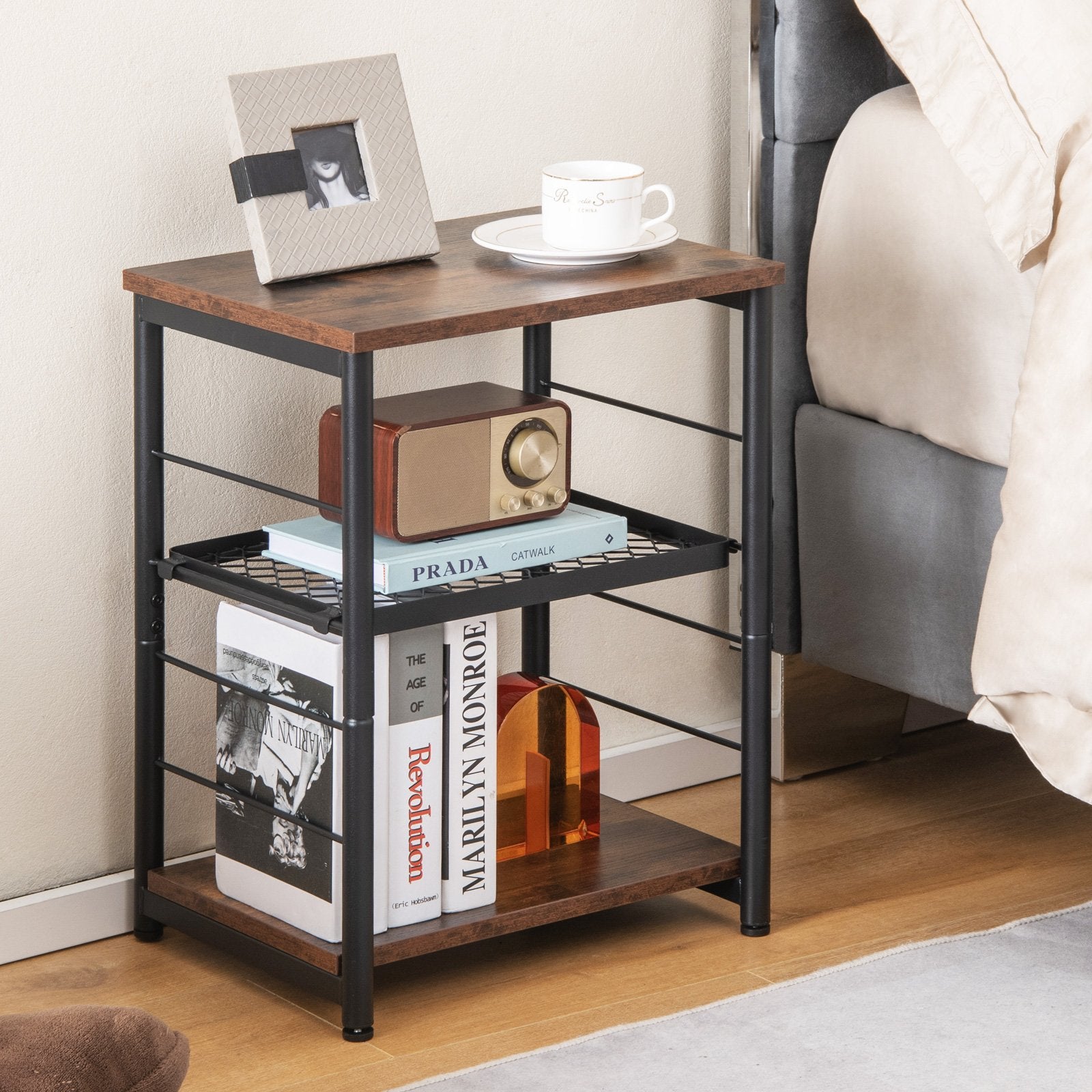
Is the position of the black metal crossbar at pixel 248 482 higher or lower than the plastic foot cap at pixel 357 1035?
higher

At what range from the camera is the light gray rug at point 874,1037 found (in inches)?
55.5

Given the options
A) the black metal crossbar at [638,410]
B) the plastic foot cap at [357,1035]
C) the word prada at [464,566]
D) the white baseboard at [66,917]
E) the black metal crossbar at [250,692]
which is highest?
the black metal crossbar at [638,410]

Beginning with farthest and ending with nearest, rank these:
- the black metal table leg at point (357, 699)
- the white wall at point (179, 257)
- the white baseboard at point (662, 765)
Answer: the white baseboard at point (662, 765) < the white wall at point (179, 257) < the black metal table leg at point (357, 699)

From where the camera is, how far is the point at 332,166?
1.51 m

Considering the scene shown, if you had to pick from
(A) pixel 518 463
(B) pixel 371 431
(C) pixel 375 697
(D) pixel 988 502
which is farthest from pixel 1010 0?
(C) pixel 375 697

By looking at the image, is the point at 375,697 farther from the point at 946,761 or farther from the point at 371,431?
the point at 946,761

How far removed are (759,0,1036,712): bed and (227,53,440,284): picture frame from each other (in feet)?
1.48

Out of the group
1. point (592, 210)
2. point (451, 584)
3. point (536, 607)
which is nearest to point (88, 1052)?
point (451, 584)

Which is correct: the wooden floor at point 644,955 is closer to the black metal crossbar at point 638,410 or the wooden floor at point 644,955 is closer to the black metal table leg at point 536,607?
the black metal table leg at point 536,607

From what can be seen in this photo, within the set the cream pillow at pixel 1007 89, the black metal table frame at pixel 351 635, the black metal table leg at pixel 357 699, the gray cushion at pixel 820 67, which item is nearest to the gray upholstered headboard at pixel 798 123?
the gray cushion at pixel 820 67

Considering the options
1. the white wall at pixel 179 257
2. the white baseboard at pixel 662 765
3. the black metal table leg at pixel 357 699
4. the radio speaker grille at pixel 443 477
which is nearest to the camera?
the black metal table leg at pixel 357 699

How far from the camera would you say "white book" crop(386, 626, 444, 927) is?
4.92ft

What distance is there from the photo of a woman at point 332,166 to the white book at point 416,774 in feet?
1.14

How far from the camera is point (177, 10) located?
5.25 feet
